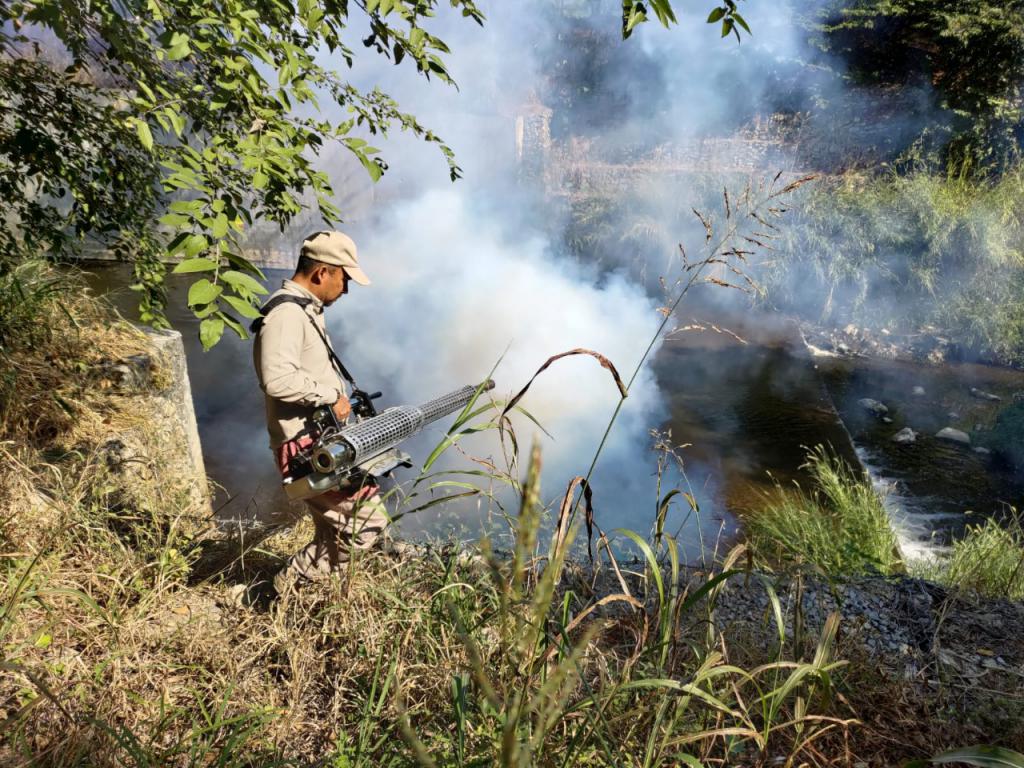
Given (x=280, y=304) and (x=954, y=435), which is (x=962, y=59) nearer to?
(x=954, y=435)

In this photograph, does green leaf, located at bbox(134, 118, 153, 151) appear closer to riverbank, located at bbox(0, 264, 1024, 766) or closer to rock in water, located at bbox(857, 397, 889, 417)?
riverbank, located at bbox(0, 264, 1024, 766)

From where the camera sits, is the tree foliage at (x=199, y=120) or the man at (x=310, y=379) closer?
the tree foliage at (x=199, y=120)

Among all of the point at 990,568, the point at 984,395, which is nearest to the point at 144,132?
the point at 990,568

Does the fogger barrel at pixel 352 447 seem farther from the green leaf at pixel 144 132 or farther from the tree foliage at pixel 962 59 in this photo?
the tree foliage at pixel 962 59

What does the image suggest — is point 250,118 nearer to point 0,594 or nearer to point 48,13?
point 48,13

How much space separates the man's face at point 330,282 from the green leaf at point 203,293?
1026 mm

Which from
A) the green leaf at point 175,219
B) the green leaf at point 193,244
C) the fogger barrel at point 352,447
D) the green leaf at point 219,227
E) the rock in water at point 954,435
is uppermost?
the green leaf at point 175,219

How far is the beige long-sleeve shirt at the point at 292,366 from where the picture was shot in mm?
2199

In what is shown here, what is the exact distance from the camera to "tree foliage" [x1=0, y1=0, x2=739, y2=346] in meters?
1.50

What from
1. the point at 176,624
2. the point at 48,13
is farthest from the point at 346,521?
the point at 48,13

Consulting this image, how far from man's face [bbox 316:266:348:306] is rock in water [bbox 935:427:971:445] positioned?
8105mm

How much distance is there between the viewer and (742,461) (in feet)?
22.0

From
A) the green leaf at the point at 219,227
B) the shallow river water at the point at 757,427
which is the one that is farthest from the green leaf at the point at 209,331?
the shallow river water at the point at 757,427

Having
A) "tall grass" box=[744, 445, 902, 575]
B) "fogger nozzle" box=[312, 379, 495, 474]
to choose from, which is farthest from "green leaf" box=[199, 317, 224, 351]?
"tall grass" box=[744, 445, 902, 575]
